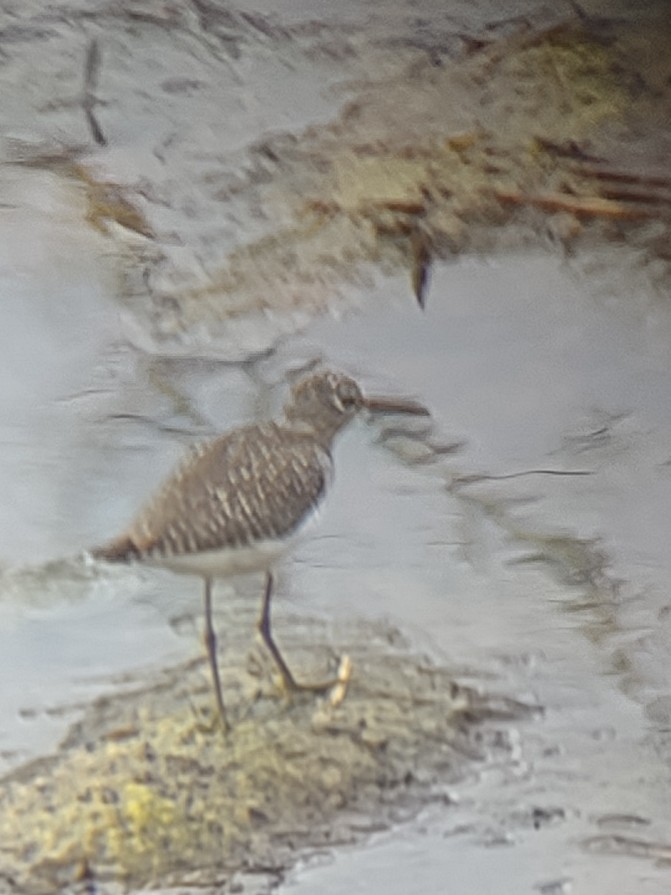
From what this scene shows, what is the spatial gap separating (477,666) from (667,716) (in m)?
0.20

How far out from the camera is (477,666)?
1.02 metres

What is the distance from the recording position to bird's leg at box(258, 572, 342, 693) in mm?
989

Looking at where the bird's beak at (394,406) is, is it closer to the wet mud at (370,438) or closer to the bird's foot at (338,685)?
the wet mud at (370,438)

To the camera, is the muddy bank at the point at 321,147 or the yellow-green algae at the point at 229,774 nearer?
the yellow-green algae at the point at 229,774

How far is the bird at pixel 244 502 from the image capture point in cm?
98

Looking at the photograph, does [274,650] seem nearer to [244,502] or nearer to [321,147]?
[244,502]

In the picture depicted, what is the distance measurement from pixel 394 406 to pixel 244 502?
179 millimetres

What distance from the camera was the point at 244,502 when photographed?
1.00 m

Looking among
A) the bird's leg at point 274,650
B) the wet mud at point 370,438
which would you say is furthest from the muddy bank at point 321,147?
the bird's leg at point 274,650

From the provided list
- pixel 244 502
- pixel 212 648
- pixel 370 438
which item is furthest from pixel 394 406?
pixel 212 648

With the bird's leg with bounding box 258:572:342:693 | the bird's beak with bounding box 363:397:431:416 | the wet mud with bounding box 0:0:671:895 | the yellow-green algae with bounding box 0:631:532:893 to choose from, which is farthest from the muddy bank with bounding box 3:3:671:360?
the yellow-green algae with bounding box 0:631:532:893

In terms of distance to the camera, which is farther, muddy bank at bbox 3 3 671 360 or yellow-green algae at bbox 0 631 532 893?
muddy bank at bbox 3 3 671 360

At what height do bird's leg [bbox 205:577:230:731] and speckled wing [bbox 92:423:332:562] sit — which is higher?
speckled wing [bbox 92:423:332:562]

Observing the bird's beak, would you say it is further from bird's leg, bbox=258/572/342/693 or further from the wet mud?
bird's leg, bbox=258/572/342/693
